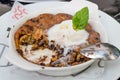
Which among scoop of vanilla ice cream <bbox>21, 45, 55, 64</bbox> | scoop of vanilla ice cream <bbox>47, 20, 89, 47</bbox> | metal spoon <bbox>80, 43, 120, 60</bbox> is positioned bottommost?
scoop of vanilla ice cream <bbox>21, 45, 55, 64</bbox>

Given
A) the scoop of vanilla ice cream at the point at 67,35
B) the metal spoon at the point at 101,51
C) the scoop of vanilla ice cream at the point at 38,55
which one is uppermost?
the scoop of vanilla ice cream at the point at 67,35

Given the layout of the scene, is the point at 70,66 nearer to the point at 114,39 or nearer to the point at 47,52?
the point at 47,52

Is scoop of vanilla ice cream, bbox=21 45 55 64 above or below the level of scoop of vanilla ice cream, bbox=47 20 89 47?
below

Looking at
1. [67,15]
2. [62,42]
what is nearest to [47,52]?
[62,42]

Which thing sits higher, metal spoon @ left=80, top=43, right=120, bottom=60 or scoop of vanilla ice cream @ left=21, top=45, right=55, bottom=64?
metal spoon @ left=80, top=43, right=120, bottom=60
